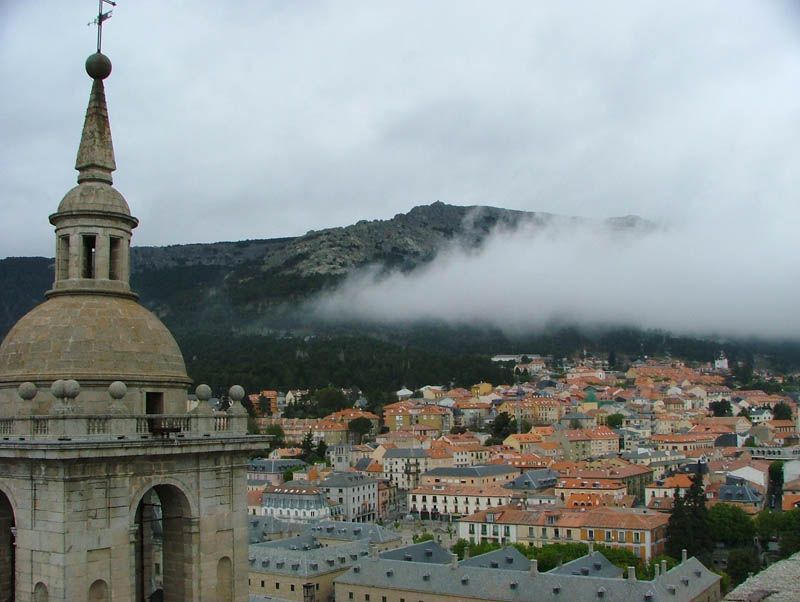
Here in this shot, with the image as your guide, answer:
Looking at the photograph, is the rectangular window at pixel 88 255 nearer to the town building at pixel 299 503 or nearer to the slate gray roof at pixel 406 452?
the town building at pixel 299 503

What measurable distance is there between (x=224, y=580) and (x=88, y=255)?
6353 millimetres

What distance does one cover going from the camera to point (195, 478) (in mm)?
16797

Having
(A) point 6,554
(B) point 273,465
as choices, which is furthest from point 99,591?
(B) point 273,465

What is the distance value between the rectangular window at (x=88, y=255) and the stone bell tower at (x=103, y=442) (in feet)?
0.08

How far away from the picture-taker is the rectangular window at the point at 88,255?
16844 millimetres

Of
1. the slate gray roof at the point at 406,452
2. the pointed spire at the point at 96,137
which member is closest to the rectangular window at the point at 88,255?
A: the pointed spire at the point at 96,137

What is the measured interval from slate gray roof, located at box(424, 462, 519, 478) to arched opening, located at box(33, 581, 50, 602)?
11255 centimetres

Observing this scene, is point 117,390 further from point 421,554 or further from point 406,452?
point 406,452

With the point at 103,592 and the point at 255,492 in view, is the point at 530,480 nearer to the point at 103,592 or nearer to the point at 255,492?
the point at 255,492

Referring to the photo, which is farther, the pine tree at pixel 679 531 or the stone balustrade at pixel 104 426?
the pine tree at pixel 679 531

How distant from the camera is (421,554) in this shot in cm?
7475

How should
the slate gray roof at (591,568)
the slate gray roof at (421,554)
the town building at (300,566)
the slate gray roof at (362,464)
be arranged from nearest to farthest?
the slate gray roof at (591,568)
the slate gray roof at (421,554)
the town building at (300,566)
the slate gray roof at (362,464)

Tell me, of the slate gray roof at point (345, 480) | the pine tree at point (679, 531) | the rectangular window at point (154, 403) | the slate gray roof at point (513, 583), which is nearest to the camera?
the rectangular window at point (154, 403)

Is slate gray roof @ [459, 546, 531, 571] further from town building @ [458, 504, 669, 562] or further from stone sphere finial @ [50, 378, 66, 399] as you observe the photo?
stone sphere finial @ [50, 378, 66, 399]
